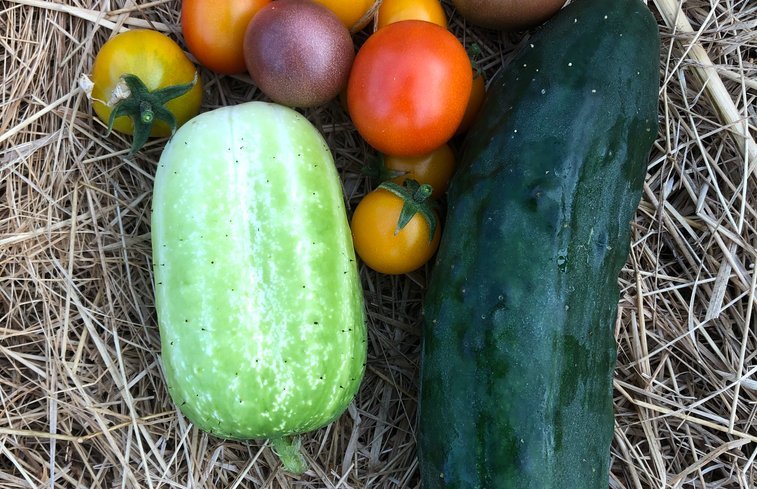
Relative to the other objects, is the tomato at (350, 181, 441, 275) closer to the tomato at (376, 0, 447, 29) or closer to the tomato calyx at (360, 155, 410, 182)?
the tomato calyx at (360, 155, 410, 182)

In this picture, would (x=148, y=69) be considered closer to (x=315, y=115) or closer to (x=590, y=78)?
(x=315, y=115)

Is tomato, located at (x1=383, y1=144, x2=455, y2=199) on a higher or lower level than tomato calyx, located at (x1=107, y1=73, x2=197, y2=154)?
lower

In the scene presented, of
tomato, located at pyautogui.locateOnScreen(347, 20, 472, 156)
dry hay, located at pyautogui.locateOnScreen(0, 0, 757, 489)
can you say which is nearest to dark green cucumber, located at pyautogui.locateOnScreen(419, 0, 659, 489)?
tomato, located at pyautogui.locateOnScreen(347, 20, 472, 156)

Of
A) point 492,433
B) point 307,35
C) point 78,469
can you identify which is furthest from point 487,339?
point 78,469

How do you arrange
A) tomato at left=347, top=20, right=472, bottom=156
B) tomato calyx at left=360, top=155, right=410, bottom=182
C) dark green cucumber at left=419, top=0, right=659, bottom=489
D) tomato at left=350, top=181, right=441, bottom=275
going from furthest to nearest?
tomato calyx at left=360, top=155, right=410, bottom=182 < tomato at left=350, top=181, right=441, bottom=275 < tomato at left=347, top=20, right=472, bottom=156 < dark green cucumber at left=419, top=0, right=659, bottom=489

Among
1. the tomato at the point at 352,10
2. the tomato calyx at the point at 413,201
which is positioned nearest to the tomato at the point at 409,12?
the tomato at the point at 352,10

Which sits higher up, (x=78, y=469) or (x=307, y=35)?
(x=307, y=35)
